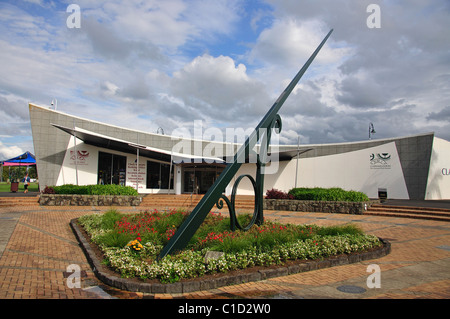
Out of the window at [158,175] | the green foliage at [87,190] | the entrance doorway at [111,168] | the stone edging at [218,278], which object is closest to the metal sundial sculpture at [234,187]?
the stone edging at [218,278]

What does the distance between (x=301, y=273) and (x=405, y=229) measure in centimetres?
734

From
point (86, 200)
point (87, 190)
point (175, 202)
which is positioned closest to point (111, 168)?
point (87, 190)

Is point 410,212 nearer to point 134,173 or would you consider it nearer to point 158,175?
point 158,175

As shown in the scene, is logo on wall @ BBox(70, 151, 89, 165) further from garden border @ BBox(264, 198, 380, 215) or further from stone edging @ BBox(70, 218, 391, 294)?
stone edging @ BBox(70, 218, 391, 294)

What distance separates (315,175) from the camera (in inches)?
981

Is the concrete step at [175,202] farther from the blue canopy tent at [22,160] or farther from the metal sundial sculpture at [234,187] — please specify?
the blue canopy tent at [22,160]

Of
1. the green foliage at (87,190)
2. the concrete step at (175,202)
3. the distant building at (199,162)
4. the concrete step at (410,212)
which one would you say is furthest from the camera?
the distant building at (199,162)

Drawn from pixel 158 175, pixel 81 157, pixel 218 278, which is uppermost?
pixel 81 157

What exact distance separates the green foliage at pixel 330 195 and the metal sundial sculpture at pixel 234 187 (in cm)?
925

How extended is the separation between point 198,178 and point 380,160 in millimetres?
13898

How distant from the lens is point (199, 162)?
72.1ft

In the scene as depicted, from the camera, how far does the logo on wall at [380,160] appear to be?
22.0m

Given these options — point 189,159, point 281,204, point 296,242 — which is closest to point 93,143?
point 189,159
